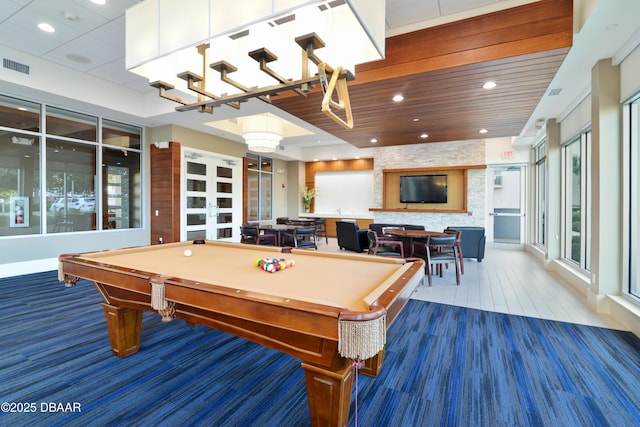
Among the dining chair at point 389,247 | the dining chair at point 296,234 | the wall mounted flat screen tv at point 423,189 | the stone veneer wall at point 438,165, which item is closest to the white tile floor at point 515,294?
the dining chair at point 389,247

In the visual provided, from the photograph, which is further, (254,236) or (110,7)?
(254,236)

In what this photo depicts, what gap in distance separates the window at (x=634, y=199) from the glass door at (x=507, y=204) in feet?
19.3

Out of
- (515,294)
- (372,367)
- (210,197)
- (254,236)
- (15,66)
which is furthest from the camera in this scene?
(210,197)

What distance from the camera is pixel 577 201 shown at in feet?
17.5

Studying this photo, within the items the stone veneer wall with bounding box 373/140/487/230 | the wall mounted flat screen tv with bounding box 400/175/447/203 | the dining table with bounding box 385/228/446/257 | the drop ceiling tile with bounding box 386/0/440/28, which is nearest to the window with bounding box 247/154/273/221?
the stone veneer wall with bounding box 373/140/487/230

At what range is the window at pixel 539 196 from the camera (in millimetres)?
7605

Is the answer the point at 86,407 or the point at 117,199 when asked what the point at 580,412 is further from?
the point at 117,199

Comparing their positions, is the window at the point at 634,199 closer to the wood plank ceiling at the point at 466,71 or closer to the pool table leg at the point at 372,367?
the wood plank ceiling at the point at 466,71

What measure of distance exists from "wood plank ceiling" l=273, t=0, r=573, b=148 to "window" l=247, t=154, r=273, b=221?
5061 millimetres

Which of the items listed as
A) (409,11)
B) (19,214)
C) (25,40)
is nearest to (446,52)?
Result: (409,11)

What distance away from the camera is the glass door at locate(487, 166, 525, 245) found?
8930 mm

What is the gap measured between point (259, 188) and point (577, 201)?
8.72 m

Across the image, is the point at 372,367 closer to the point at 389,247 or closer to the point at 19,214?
the point at 389,247

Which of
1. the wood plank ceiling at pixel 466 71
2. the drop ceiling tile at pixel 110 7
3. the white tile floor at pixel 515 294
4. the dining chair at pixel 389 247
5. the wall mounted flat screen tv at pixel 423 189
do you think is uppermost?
the drop ceiling tile at pixel 110 7
